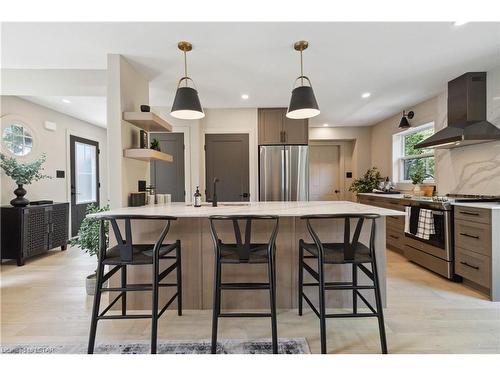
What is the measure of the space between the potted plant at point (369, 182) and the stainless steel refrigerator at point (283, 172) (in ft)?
5.88

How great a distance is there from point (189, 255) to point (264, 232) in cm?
70

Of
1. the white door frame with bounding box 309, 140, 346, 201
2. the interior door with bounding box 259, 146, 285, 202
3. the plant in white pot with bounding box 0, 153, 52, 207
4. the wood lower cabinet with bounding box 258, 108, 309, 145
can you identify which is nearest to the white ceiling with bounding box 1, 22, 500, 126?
the wood lower cabinet with bounding box 258, 108, 309, 145

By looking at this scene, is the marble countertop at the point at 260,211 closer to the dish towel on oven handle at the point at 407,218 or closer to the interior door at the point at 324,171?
the dish towel on oven handle at the point at 407,218

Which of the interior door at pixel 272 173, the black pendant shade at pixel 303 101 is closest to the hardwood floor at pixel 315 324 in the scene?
the black pendant shade at pixel 303 101

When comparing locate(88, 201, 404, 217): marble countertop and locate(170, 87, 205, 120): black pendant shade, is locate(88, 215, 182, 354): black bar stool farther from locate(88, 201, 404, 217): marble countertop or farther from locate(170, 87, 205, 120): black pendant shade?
locate(170, 87, 205, 120): black pendant shade

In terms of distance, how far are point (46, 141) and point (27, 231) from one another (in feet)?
5.88

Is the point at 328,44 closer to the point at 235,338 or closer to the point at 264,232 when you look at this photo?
the point at 264,232

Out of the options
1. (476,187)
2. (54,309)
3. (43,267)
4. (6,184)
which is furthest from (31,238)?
(476,187)

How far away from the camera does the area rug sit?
1.80 m

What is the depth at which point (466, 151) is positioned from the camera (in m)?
3.46

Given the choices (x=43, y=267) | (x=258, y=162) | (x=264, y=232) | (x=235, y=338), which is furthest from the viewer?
(x=258, y=162)

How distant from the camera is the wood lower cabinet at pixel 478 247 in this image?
2.48m

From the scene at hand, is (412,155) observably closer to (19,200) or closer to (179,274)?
(179,274)

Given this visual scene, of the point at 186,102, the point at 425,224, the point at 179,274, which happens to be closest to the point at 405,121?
the point at 425,224
